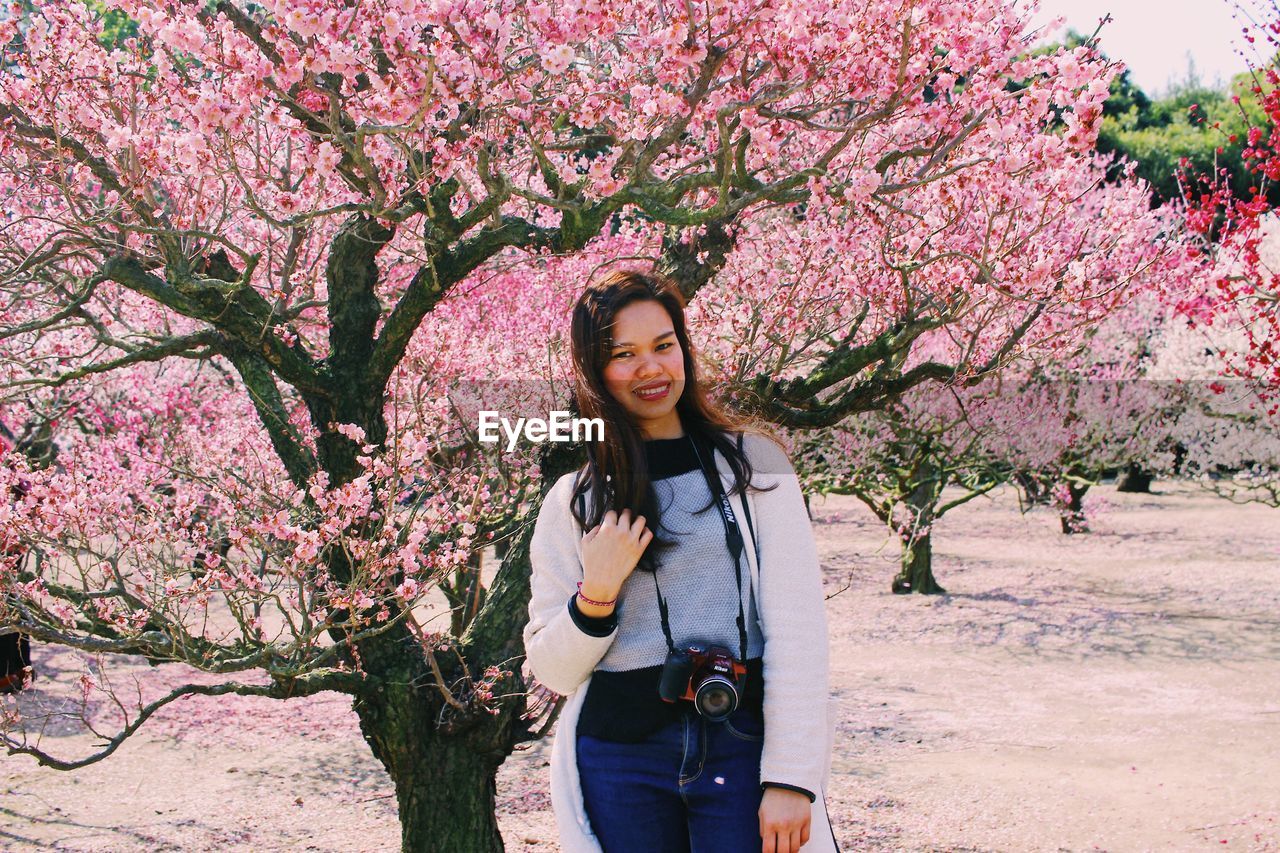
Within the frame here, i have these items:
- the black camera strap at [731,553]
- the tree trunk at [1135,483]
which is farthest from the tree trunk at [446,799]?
the tree trunk at [1135,483]

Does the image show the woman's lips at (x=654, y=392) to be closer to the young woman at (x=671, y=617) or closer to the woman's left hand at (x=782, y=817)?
the young woman at (x=671, y=617)

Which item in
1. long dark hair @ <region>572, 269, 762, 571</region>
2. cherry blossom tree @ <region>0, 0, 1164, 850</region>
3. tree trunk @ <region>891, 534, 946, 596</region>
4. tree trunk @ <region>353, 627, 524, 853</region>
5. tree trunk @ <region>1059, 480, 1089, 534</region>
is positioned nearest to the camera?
long dark hair @ <region>572, 269, 762, 571</region>

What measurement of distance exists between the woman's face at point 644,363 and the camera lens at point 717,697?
58 centimetres

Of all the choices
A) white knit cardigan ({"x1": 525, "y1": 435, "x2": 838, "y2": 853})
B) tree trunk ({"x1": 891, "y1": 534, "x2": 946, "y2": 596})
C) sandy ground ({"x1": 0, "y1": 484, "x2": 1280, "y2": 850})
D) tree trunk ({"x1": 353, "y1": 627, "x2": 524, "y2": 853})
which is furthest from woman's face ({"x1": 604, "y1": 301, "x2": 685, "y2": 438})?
tree trunk ({"x1": 891, "y1": 534, "x2": 946, "y2": 596})

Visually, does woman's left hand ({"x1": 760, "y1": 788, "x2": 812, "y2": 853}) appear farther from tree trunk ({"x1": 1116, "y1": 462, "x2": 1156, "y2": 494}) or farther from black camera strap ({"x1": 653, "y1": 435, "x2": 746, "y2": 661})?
tree trunk ({"x1": 1116, "y1": 462, "x2": 1156, "y2": 494})

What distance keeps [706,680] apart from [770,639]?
147mm

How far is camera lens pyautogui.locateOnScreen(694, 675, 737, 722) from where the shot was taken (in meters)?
1.98

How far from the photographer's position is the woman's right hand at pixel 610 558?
2.11 meters

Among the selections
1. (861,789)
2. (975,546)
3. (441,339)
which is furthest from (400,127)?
(975,546)

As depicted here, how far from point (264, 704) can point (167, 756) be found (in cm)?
163

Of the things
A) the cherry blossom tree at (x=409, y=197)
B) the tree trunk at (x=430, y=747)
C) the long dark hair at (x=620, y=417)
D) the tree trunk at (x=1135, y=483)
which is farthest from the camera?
the tree trunk at (x=1135, y=483)

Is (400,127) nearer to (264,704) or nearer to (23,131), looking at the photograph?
(23,131)

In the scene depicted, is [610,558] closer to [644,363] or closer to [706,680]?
[706,680]

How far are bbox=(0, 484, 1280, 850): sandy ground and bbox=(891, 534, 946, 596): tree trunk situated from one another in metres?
0.28
